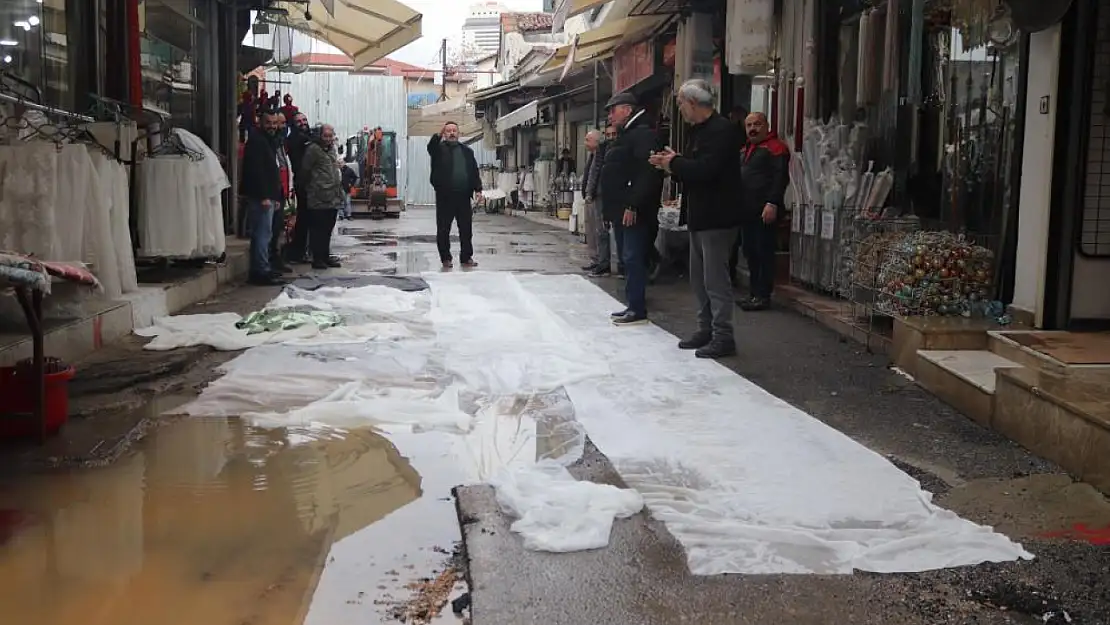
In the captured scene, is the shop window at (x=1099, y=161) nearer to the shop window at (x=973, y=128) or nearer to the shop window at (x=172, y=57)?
the shop window at (x=973, y=128)

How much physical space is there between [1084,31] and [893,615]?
167 inches

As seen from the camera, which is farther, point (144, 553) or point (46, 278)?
point (46, 278)

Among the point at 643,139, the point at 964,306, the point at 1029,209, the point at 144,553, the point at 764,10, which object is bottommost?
the point at 144,553

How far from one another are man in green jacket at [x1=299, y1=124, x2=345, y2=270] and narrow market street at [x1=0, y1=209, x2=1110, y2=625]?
5044 mm

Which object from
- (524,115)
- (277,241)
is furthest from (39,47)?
(524,115)

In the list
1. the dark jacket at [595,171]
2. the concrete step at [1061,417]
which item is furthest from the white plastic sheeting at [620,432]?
the dark jacket at [595,171]

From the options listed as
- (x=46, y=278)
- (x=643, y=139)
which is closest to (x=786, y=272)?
(x=643, y=139)

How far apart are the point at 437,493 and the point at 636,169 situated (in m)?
4.88

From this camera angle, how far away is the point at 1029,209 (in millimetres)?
6195

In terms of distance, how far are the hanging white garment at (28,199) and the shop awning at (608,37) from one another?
10211 mm

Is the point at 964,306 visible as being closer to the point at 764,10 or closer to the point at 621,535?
the point at 621,535

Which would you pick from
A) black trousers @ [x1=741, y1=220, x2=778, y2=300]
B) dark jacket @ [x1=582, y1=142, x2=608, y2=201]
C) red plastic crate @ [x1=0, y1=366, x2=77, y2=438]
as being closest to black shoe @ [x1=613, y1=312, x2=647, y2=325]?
black trousers @ [x1=741, y1=220, x2=778, y2=300]

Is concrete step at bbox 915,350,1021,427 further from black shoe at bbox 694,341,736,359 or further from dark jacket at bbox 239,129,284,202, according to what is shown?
dark jacket at bbox 239,129,284,202

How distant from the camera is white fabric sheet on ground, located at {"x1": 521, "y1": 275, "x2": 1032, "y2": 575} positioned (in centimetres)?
336
